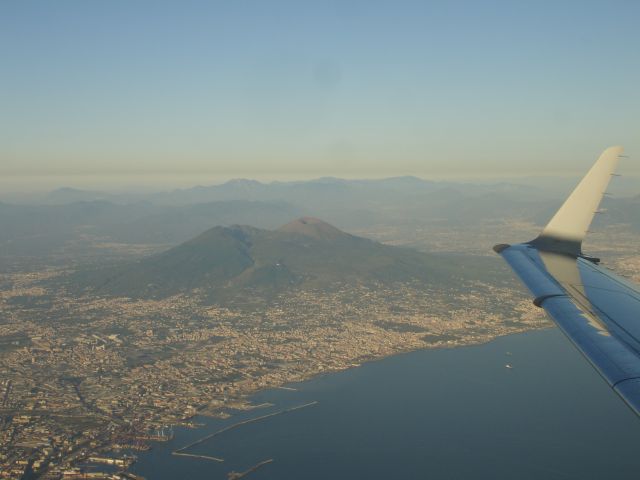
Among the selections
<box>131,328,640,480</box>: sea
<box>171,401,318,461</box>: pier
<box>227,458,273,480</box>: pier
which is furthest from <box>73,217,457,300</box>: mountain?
<box>227,458,273,480</box>: pier

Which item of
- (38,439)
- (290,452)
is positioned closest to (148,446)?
(38,439)

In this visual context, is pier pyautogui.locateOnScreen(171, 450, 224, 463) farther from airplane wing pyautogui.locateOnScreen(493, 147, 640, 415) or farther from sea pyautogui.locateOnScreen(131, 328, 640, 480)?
airplane wing pyautogui.locateOnScreen(493, 147, 640, 415)

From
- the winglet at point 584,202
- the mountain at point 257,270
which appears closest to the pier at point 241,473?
the winglet at point 584,202

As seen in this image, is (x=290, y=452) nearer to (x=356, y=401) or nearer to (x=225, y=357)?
(x=356, y=401)

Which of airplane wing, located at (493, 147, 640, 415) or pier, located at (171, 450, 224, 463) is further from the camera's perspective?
pier, located at (171, 450, 224, 463)

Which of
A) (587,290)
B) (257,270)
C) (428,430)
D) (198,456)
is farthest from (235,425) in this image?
(257,270)

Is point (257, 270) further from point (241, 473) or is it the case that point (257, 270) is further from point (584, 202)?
point (584, 202)
